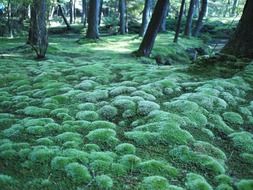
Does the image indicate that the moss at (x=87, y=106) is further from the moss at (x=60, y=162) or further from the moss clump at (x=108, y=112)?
the moss at (x=60, y=162)

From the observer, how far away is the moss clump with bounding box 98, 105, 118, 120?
8.46 meters

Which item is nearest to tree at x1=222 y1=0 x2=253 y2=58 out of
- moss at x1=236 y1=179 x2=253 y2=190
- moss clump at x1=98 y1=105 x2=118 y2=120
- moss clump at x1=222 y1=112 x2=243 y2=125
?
moss clump at x1=222 y1=112 x2=243 y2=125

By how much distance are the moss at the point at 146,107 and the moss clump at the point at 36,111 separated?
242 centimetres

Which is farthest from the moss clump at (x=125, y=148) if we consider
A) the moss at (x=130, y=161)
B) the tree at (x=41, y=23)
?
the tree at (x=41, y=23)

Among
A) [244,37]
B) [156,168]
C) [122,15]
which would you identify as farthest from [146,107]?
[122,15]

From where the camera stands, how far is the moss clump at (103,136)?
707 cm

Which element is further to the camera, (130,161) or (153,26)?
(153,26)

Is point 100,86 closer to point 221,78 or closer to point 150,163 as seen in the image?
point 221,78

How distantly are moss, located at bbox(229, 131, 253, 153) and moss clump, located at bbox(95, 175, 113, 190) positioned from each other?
3303 millimetres

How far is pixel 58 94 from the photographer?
10.3 meters

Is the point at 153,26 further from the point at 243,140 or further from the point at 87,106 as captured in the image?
the point at 243,140

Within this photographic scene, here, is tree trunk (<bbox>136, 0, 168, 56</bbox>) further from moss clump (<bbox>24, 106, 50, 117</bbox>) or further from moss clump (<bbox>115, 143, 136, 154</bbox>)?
moss clump (<bbox>115, 143, 136, 154</bbox>)

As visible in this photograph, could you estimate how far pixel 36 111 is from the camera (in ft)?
29.0

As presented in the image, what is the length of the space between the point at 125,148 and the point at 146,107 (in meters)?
2.12
